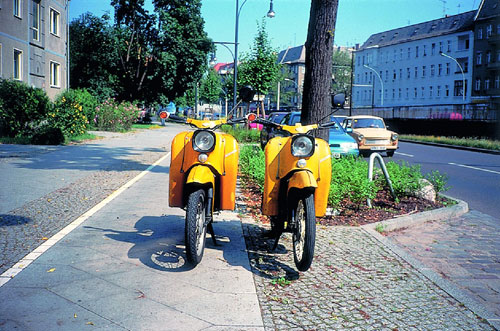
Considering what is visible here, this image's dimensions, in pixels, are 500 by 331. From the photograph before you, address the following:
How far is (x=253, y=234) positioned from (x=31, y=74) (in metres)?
24.8

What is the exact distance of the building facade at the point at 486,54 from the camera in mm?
63500

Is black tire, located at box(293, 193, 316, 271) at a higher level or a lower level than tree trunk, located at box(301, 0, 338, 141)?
lower

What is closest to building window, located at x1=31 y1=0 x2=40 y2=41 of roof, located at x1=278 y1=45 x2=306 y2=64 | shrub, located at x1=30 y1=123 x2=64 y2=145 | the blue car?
shrub, located at x1=30 y1=123 x2=64 y2=145

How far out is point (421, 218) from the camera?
7.50 metres

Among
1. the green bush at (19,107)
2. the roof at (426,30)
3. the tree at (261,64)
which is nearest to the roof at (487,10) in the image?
the roof at (426,30)

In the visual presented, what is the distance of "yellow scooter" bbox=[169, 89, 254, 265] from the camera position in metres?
4.82

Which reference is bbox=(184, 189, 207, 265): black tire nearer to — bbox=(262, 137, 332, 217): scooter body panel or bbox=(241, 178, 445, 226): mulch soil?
bbox=(262, 137, 332, 217): scooter body panel

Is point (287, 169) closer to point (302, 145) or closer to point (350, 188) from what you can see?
point (302, 145)

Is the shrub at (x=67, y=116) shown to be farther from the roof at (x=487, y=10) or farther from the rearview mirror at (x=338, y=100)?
the roof at (x=487, y=10)

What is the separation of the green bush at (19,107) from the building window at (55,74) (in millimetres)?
10814

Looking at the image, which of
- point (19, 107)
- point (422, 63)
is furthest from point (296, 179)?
point (422, 63)

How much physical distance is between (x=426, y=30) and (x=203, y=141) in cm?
8221

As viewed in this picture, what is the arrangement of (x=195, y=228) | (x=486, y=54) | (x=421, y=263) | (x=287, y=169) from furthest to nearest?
(x=486, y=54), (x=421, y=263), (x=287, y=169), (x=195, y=228)

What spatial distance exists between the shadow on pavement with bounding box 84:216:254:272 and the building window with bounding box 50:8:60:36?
28.0 meters
